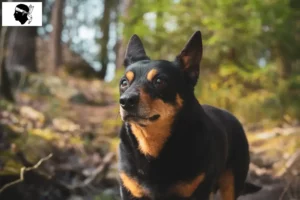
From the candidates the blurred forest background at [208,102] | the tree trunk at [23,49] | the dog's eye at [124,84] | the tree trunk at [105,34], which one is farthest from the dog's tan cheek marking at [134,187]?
the tree trunk at [105,34]

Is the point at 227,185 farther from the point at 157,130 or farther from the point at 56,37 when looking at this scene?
the point at 56,37

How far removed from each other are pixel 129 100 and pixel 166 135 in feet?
1.66

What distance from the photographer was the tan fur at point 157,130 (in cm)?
352

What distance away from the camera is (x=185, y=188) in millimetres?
3469

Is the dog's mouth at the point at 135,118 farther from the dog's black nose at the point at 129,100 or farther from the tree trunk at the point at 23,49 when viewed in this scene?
the tree trunk at the point at 23,49

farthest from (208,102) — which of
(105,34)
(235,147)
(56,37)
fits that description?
(105,34)

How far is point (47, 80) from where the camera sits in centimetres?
1302

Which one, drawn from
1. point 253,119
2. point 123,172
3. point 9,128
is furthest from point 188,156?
point 253,119

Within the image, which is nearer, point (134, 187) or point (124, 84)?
point (134, 187)

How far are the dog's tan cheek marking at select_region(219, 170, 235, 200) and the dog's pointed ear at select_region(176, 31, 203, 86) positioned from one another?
3.77 feet

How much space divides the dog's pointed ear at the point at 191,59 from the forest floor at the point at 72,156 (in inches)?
51.6

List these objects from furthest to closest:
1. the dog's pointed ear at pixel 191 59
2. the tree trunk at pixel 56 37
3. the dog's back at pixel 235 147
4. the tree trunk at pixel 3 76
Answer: the tree trunk at pixel 56 37 → the tree trunk at pixel 3 76 → the dog's back at pixel 235 147 → the dog's pointed ear at pixel 191 59

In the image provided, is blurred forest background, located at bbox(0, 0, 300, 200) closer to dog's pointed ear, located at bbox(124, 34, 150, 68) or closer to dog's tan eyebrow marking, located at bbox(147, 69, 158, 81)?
dog's pointed ear, located at bbox(124, 34, 150, 68)

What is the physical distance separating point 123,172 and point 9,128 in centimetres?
369
